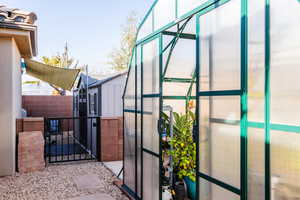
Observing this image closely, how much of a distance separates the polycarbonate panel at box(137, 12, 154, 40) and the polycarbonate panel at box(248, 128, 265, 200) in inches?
87.2

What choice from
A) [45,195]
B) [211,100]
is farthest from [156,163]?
[45,195]

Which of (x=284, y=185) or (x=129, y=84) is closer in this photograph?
(x=284, y=185)

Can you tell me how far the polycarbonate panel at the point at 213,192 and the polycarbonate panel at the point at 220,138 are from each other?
81 millimetres

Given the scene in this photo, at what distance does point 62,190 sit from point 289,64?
13.2 ft

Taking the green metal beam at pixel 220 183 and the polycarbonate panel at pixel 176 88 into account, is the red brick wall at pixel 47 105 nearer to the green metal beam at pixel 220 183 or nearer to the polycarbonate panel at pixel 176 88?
the polycarbonate panel at pixel 176 88

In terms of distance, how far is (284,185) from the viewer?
5.08 ft

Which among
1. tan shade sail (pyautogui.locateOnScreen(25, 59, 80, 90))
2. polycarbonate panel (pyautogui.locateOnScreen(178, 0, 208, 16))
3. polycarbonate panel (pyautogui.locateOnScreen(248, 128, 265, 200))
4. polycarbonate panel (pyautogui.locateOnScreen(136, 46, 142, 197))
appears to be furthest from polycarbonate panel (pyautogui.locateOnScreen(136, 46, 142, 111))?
tan shade sail (pyautogui.locateOnScreen(25, 59, 80, 90))

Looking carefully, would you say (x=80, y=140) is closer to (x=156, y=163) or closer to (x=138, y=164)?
(x=138, y=164)

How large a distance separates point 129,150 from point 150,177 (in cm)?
91

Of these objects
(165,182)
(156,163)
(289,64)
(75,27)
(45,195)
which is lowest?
(45,195)

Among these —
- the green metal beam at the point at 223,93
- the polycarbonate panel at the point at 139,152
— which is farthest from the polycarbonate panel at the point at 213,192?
the polycarbonate panel at the point at 139,152

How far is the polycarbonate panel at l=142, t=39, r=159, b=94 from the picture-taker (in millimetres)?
3246

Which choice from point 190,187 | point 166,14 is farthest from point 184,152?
point 166,14

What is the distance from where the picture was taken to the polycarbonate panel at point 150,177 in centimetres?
321
